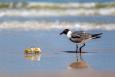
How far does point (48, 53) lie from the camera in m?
9.70

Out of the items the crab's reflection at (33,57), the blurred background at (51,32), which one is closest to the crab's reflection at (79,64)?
the blurred background at (51,32)

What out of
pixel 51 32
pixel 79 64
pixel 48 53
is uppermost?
pixel 51 32

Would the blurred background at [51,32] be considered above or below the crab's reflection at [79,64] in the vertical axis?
above

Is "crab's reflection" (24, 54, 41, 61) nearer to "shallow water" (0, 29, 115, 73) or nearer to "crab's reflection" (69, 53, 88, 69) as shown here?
"shallow water" (0, 29, 115, 73)

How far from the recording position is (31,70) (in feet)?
26.9

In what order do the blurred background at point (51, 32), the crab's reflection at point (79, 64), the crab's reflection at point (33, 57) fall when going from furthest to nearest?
the crab's reflection at point (33, 57)
the blurred background at point (51, 32)
the crab's reflection at point (79, 64)

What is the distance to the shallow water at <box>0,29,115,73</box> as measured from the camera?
8.50 metres

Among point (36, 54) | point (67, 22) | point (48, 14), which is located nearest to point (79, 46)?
point (36, 54)

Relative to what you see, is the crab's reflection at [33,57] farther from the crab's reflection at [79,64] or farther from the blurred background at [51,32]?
the crab's reflection at [79,64]

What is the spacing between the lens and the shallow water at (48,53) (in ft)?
27.9

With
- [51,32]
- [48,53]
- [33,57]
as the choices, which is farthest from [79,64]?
[51,32]

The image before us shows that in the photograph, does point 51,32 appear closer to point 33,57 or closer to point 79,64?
point 33,57

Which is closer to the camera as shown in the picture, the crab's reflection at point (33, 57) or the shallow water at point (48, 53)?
the shallow water at point (48, 53)

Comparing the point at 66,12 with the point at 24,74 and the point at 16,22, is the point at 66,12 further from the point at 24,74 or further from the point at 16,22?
the point at 24,74
